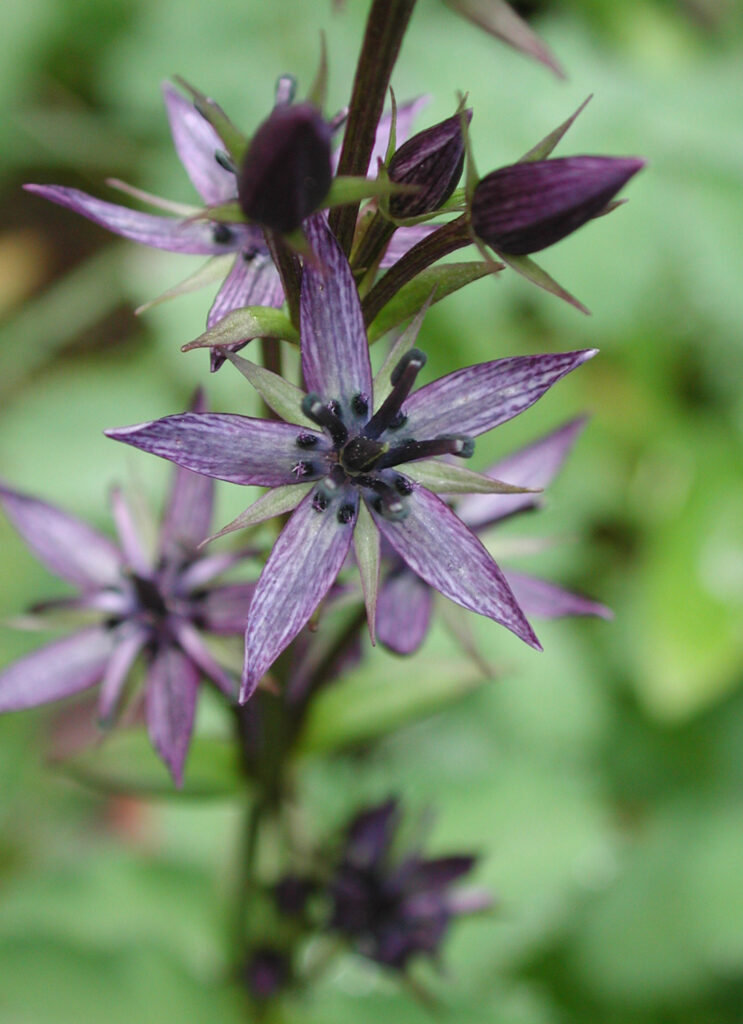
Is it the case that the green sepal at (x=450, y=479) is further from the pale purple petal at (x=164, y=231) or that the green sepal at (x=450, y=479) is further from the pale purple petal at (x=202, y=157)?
the pale purple petal at (x=202, y=157)

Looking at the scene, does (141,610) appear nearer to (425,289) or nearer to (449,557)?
(449,557)

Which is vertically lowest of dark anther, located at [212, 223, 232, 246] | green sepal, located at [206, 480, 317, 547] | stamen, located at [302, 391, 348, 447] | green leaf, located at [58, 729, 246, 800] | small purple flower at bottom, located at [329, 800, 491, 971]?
small purple flower at bottom, located at [329, 800, 491, 971]

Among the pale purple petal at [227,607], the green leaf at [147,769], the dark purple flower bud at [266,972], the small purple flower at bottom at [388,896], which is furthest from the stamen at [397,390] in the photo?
the dark purple flower bud at [266,972]

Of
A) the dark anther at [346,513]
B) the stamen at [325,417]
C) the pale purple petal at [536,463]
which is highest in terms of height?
the stamen at [325,417]

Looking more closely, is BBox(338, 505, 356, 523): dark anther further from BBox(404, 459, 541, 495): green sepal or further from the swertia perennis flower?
BBox(404, 459, 541, 495): green sepal

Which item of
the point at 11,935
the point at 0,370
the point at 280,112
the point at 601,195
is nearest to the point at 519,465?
→ the point at 601,195

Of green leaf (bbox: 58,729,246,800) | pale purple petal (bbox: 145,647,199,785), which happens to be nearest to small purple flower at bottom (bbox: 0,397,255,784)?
pale purple petal (bbox: 145,647,199,785)

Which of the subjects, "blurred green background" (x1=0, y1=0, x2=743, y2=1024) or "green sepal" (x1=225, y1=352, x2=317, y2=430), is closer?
"green sepal" (x1=225, y1=352, x2=317, y2=430)

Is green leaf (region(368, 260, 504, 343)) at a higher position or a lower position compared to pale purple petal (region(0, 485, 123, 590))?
higher
